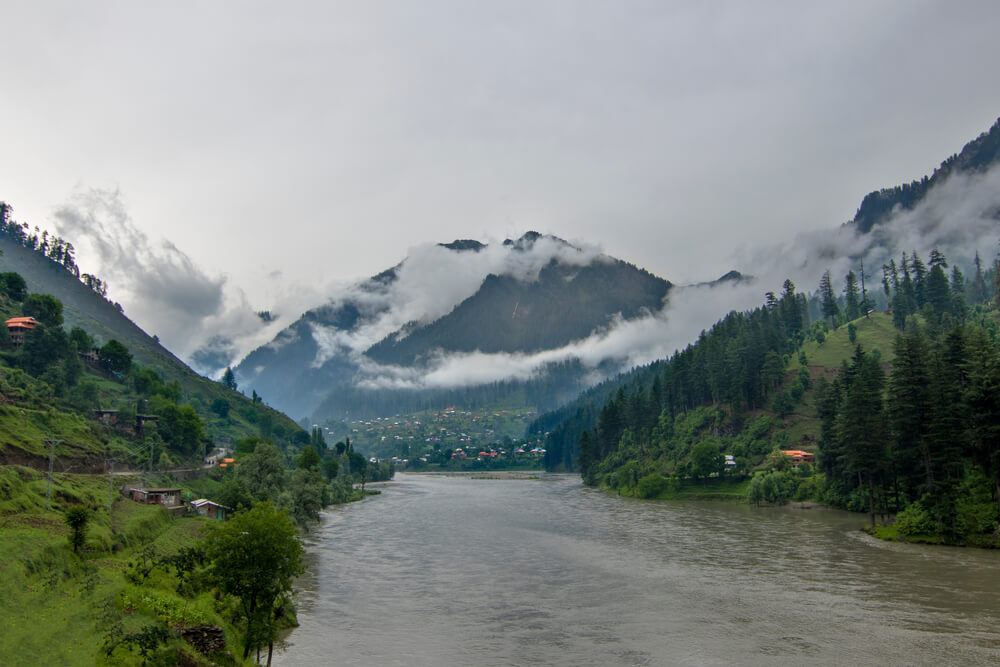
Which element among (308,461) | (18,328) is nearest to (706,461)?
(308,461)

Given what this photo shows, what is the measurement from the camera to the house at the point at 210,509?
85562 millimetres

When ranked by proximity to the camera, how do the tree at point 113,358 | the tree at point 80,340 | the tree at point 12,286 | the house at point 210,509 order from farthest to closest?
the tree at point 113,358, the tree at point 80,340, the tree at point 12,286, the house at point 210,509

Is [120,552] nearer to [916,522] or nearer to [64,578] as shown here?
[64,578]

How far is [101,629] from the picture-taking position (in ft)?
106

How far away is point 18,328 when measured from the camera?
417 feet

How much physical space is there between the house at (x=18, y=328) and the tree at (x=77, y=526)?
101 metres

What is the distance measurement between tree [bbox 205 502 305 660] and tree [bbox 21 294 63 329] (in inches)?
5312

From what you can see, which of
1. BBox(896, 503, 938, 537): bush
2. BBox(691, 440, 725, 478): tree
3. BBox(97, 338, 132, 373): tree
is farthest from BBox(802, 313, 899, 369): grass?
BBox(97, 338, 132, 373): tree

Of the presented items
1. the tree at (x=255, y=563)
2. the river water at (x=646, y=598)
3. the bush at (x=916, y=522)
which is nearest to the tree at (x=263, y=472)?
the river water at (x=646, y=598)

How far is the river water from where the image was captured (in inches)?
1674

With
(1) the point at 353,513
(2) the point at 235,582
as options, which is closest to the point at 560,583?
(2) the point at 235,582

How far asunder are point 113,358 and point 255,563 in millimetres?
148907

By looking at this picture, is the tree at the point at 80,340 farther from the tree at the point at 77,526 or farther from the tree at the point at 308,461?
the tree at the point at 77,526

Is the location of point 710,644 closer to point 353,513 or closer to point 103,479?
point 103,479
